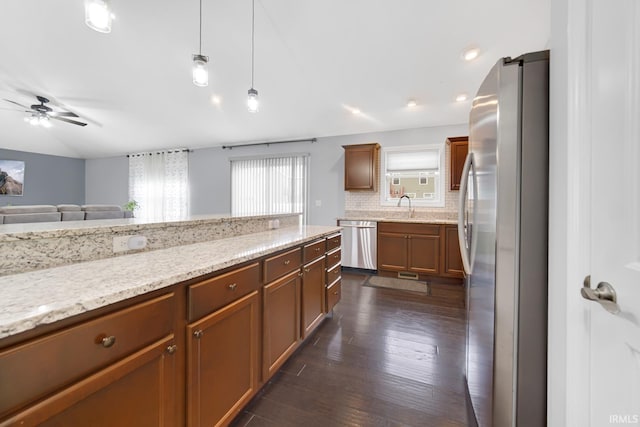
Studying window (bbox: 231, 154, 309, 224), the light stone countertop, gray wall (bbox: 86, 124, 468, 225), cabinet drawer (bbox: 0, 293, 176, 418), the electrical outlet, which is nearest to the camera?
cabinet drawer (bbox: 0, 293, 176, 418)

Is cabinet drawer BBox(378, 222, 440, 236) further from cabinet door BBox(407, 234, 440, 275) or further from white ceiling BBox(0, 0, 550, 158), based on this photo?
white ceiling BBox(0, 0, 550, 158)

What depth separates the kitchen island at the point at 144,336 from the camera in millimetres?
572

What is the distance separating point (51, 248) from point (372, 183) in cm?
397

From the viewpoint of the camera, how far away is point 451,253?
3.62m

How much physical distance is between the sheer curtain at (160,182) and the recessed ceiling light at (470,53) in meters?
6.04

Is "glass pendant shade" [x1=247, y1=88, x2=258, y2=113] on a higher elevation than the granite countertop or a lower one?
higher

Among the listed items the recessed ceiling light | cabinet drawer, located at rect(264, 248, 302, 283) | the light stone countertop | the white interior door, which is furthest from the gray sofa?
the recessed ceiling light

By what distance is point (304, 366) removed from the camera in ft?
5.86

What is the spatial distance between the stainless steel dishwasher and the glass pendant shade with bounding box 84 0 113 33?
339 centimetres

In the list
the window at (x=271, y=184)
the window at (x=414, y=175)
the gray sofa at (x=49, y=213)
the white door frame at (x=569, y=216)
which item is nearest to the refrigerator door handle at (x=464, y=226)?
the white door frame at (x=569, y=216)

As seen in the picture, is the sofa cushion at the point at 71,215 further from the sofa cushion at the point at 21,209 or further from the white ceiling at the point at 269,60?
the white ceiling at the point at 269,60

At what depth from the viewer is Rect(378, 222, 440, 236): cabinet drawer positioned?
12.2 ft

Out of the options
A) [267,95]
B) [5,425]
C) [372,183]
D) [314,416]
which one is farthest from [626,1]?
[267,95]

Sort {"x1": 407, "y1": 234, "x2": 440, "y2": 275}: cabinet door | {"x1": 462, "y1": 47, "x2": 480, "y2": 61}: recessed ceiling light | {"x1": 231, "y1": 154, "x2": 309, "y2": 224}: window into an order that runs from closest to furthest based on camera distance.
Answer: {"x1": 462, "y1": 47, "x2": 480, "y2": 61}: recessed ceiling light, {"x1": 407, "y1": 234, "x2": 440, "y2": 275}: cabinet door, {"x1": 231, "y1": 154, "x2": 309, "y2": 224}: window
